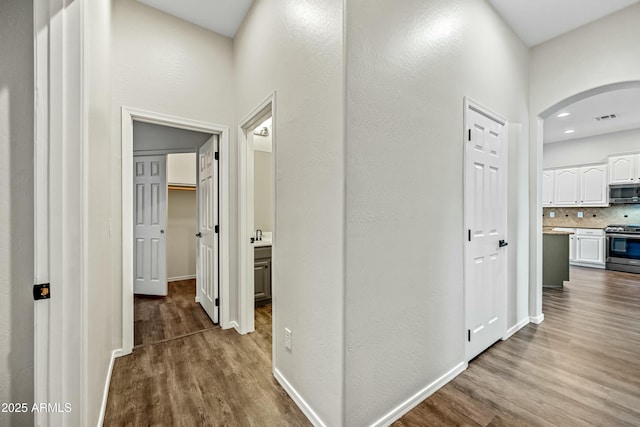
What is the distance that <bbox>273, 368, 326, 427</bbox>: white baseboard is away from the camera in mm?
1534

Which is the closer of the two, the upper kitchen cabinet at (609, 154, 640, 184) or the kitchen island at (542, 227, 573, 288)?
the kitchen island at (542, 227, 573, 288)

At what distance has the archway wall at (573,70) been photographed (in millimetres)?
2398

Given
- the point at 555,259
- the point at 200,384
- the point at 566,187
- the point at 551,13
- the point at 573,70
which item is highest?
the point at 551,13

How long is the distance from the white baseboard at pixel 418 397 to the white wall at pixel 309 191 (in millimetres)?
372

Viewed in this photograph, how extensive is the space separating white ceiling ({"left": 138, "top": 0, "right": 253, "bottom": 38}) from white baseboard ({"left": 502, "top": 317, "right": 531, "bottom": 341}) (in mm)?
4013

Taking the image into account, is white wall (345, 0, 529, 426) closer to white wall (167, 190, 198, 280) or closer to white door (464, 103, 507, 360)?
white door (464, 103, 507, 360)

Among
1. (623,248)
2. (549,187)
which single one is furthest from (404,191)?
(549,187)

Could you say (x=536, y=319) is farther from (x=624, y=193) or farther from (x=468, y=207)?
(x=624, y=193)

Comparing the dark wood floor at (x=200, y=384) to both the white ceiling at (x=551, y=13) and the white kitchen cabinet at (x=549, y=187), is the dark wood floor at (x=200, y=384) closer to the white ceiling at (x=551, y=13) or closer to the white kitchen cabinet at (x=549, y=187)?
the white ceiling at (x=551, y=13)

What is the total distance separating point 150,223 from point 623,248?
8.80m

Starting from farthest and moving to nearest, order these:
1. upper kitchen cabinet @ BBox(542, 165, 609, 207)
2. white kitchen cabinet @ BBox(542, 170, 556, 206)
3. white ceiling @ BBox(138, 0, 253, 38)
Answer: white kitchen cabinet @ BBox(542, 170, 556, 206) → upper kitchen cabinet @ BBox(542, 165, 609, 207) → white ceiling @ BBox(138, 0, 253, 38)

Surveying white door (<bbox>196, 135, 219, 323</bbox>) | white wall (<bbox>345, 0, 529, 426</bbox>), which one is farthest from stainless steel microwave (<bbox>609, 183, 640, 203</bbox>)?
white door (<bbox>196, 135, 219, 323</bbox>)

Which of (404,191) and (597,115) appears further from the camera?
(597,115)

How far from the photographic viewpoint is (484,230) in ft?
7.65
